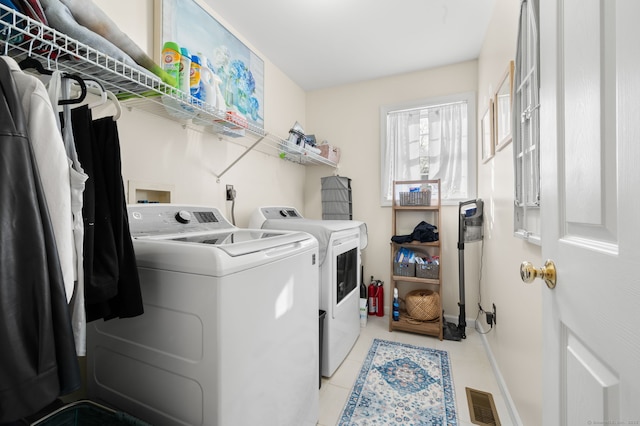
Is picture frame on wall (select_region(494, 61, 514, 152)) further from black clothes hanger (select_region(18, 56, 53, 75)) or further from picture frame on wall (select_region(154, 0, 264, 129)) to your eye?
black clothes hanger (select_region(18, 56, 53, 75))

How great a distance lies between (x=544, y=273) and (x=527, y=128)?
0.93 meters

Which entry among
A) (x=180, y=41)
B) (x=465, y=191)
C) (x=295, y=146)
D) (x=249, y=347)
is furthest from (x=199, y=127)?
(x=465, y=191)

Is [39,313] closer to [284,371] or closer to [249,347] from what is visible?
[249,347]

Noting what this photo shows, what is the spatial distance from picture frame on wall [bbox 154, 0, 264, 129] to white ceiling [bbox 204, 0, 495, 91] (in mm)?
162

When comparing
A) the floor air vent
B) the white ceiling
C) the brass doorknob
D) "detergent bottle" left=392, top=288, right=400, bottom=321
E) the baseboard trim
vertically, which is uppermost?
the white ceiling

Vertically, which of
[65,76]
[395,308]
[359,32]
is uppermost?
[359,32]

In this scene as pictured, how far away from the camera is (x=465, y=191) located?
9.27 feet

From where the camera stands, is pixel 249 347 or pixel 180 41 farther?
pixel 180 41

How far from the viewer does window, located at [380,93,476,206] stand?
281 centimetres

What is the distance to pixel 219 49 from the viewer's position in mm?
2062

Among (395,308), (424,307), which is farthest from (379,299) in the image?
(424,307)

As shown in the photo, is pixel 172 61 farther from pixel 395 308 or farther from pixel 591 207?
pixel 395 308

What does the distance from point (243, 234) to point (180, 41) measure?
1284 millimetres

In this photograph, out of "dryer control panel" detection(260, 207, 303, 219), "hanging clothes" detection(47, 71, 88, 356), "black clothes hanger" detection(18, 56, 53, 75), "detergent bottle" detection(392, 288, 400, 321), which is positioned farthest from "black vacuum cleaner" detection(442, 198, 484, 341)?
"black clothes hanger" detection(18, 56, 53, 75)
